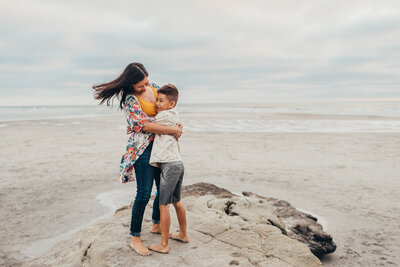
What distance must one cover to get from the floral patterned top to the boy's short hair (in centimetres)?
31

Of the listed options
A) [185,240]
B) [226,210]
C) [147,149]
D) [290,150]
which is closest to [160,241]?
[185,240]

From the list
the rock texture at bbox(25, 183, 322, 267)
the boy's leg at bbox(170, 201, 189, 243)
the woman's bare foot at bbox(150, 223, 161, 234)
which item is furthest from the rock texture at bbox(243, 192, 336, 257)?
the woman's bare foot at bbox(150, 223, 161, 234)

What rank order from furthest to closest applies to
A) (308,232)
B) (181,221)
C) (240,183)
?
1. (240,183)
2. (308,232)
3. (181,221)

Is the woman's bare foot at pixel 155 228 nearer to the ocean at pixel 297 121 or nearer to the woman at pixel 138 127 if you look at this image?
the woman at pixel 138 127

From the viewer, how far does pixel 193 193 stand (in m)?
7.03

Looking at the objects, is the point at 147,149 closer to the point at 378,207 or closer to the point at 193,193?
the point at 193,193

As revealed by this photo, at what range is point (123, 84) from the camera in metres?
3.63

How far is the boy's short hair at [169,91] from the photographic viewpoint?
3629mm

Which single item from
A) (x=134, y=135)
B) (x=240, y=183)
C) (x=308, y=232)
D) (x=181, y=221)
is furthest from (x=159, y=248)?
(x=240, y=183)

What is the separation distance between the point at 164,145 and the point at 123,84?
83cm

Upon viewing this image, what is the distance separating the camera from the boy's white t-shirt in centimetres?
366

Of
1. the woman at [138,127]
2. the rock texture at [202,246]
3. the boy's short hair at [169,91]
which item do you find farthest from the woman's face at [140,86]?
the rock texture at [202,246]

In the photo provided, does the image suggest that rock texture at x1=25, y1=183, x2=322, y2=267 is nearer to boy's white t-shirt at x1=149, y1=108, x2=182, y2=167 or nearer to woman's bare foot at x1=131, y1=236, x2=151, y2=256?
woman's bare foot at x1=131, y1=236, x2=151, y2=256

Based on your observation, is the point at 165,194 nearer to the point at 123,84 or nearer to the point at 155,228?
the point at 155,228
